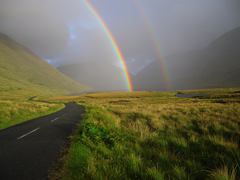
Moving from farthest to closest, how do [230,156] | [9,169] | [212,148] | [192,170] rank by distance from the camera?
[212,148] → [9,169] → [230,156] → [192,170]

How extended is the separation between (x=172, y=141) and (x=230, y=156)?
74.5 inches

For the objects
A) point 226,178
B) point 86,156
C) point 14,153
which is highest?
point 226,178

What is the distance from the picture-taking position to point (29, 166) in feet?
16.3

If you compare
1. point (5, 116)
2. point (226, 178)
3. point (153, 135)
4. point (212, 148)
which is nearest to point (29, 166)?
point (153, 135)

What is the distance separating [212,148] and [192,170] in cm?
203

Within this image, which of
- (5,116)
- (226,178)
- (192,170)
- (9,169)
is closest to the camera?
(226,178)

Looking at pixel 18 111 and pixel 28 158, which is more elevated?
pixel 18 111

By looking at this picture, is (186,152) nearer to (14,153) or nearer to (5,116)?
(14,153)

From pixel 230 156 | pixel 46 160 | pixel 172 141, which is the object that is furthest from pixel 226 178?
pixel 46 160

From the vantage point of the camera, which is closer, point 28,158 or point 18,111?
point 28,158

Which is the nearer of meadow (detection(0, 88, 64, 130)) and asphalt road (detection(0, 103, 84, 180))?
asphalt road (detection(0, 103, 84, 180))

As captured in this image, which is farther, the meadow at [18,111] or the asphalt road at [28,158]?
the meadow at [18,111]

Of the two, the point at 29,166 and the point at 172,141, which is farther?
the point at 172,141

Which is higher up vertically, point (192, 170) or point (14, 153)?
point (192, 170)
